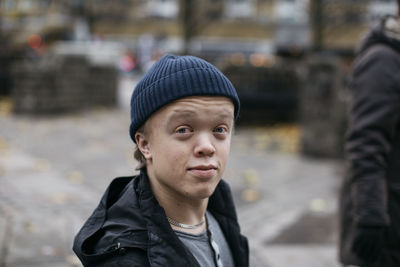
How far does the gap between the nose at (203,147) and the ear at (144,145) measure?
18cm

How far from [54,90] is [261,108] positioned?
4955 mm

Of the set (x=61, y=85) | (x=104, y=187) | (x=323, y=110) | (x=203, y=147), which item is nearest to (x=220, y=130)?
(x=203, y=147)

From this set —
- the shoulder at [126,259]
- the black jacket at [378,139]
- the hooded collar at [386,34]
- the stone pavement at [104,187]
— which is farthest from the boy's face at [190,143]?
the stone pavement at [104,187]

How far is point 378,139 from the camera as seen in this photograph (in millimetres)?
2881

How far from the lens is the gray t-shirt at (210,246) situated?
1.84 m

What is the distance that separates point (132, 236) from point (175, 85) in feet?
1.57

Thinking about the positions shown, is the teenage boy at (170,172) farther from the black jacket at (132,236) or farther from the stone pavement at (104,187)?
the stone pavement at (104,187)

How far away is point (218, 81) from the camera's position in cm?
176

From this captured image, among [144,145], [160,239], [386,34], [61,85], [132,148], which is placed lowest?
[132,148]

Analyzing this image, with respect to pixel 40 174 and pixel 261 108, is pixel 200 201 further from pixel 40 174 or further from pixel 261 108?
pixel 261 108

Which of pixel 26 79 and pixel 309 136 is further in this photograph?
pixel 26 79

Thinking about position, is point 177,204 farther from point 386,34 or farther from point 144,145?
point 386,34

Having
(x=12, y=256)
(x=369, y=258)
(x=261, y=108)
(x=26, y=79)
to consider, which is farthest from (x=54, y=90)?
(x=369, y=258)

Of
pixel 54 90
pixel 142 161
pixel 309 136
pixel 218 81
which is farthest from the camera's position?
pixel 54 90
